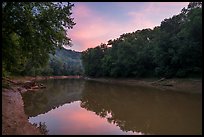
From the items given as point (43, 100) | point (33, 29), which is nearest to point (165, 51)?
point (43, 100)

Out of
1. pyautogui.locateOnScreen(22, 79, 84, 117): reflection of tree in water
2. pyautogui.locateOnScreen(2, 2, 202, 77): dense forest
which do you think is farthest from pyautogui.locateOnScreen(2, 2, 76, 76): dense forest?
pyautogui.locateOnScreen(22, 79, 84, 117): reflection of tree in water

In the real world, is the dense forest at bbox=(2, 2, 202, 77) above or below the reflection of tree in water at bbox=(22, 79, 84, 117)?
above

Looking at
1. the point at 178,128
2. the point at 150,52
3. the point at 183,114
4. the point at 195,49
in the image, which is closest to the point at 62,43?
the point at 178,128

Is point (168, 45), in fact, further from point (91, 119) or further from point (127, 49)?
point (91, 119)

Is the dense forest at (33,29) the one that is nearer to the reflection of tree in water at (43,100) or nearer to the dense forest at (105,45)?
the dense forest at (105,45)

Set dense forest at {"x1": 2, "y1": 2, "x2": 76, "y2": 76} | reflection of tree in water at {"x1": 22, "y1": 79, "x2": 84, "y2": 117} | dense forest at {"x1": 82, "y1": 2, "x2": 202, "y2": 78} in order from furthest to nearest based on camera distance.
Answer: dense forest at {"x1": 82, "y1": 2, "x2": 202, "y2": 78}
reflection of tree in water at {"x1": 22, "y1": 79, "x2": 84, "y2": 117}
dense forest at {"x1": 2, "y1": 2, "x2": 76, "y2": 76}

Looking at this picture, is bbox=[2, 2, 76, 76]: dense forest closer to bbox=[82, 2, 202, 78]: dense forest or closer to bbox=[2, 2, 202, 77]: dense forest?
bbox=[2, 2, 202, 77]: dense forest

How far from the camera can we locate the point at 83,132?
15.9 meters

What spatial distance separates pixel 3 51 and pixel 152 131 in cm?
966

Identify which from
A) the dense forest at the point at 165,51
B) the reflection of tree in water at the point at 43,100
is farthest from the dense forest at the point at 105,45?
the reflection of tree in water at the point at 43,100

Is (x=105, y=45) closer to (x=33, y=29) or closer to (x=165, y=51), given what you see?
(x=165, y=51)

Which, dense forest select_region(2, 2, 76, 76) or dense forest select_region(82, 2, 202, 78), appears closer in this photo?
dense forest select_region(2, 2, 76, 76)

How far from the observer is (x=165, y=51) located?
57.2 metres

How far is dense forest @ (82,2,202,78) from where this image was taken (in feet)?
157
